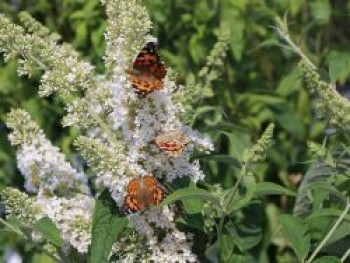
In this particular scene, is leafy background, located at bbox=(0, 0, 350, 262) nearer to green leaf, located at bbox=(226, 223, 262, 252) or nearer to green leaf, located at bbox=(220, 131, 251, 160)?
green leaf, located at bbox=(220, 131, 251, 160)

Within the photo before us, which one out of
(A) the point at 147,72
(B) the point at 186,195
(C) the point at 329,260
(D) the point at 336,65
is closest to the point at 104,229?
(B) the point at 186,195

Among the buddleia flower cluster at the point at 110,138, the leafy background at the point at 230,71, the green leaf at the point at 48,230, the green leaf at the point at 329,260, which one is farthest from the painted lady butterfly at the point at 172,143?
the leafy background at the point at 230,71

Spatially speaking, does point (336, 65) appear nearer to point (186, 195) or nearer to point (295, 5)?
point (186, 195)

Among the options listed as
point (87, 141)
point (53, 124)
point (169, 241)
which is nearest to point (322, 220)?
point (169, 241)

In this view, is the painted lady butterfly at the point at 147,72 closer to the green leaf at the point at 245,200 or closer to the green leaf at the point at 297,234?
the green leaf at the point at 245,200

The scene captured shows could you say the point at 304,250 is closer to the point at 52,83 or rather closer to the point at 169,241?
the point at 169,241

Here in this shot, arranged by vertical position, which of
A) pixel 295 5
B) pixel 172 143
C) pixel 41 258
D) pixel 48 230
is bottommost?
pixel 41 258
